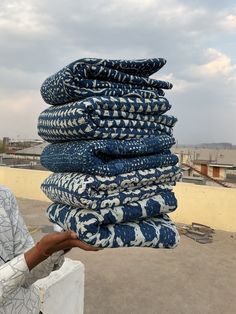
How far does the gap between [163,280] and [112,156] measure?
4.57 meters

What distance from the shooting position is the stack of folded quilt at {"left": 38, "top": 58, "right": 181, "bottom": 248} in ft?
4.56

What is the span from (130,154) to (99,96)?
0.94ft

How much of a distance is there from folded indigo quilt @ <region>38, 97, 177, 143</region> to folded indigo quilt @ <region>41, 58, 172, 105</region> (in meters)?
0.05

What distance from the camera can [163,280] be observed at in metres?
5.50

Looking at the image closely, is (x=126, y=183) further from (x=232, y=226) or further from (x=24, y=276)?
(x=232, y=226)

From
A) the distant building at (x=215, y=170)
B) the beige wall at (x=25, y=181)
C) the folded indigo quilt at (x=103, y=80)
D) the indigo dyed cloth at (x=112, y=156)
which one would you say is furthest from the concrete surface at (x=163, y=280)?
the distant building at (x=215, y=170)

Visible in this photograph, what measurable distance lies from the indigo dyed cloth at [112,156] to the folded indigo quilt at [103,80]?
22 centimetres

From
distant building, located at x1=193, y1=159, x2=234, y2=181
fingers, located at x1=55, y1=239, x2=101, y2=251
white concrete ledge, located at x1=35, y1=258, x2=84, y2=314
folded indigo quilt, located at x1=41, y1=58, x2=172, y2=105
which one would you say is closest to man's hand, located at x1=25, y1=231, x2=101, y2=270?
fingers, located at x1=55, y1=239, x2=101, y2=251

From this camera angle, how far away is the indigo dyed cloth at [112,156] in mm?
1394

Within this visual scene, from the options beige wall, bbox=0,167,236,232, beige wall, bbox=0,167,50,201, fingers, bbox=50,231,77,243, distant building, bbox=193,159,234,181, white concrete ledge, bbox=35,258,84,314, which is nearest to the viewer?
fingers, bbox=50,231,77,243

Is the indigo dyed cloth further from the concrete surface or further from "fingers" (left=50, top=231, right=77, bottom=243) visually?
the concrete surface

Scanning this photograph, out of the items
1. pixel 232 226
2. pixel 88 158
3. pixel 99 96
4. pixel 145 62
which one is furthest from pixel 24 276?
pixel 232 226

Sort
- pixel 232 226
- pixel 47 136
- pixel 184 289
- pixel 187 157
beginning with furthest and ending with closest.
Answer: pixel 187 157, pixel 232 226, pixel 184 289, pixel 47 136

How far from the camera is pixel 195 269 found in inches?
237
